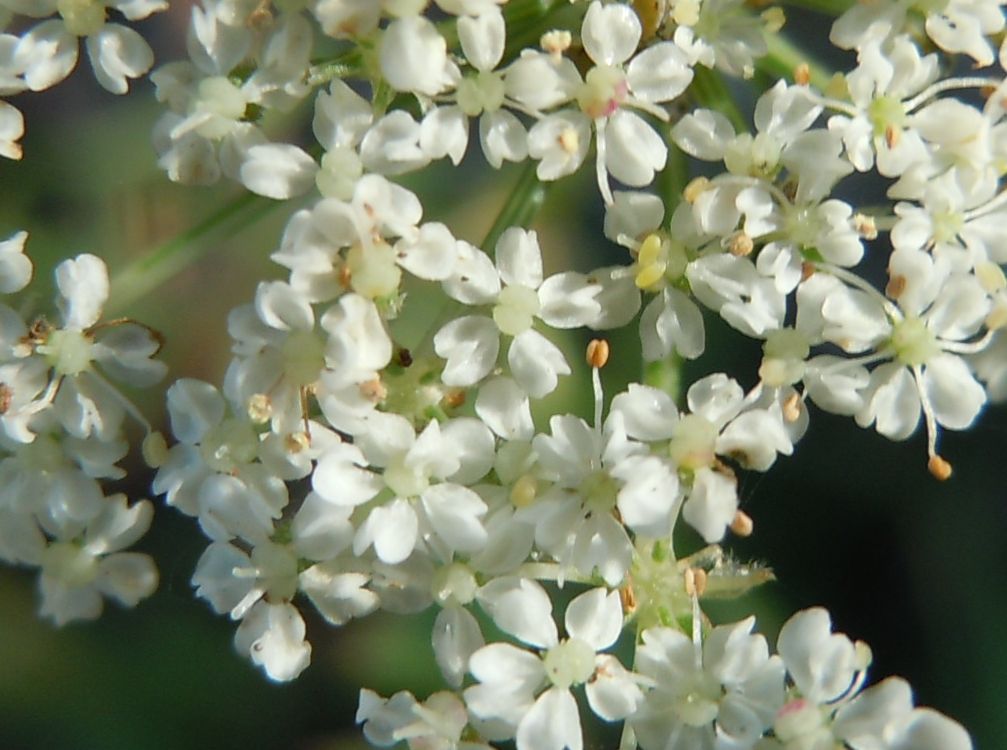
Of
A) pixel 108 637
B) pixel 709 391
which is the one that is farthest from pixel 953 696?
pixel 108 637

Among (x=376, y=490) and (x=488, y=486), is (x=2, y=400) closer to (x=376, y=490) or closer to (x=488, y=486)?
(x=376, y=490)

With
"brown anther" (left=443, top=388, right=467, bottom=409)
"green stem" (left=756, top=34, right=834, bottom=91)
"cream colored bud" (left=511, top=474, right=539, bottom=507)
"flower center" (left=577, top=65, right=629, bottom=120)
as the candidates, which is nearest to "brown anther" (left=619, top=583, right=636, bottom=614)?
"cream colored bud" (left=511, top=474, right=539, bottom=507)

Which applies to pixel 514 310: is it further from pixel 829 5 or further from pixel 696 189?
pixel 829 5

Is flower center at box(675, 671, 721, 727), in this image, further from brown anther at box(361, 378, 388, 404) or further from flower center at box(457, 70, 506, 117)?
flower center at box(457, 70, 506, 117)

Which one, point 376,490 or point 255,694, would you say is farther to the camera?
point 255,694

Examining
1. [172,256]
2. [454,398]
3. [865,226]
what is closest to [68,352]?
[172,256]

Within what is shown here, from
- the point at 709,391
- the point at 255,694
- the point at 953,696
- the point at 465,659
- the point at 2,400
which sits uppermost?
the point at 709,391

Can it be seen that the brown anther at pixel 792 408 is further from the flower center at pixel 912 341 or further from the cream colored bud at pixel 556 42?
the cream colored bud at pixel 556 42
